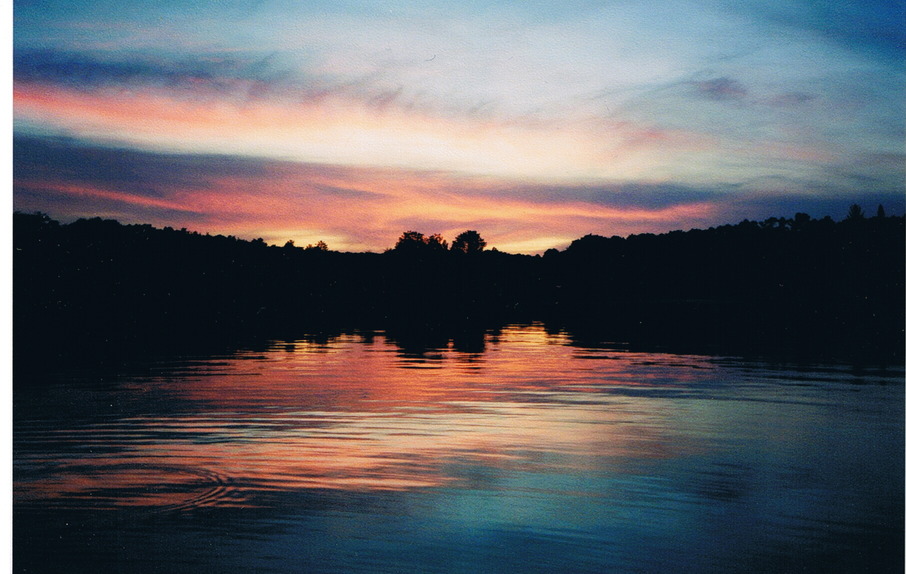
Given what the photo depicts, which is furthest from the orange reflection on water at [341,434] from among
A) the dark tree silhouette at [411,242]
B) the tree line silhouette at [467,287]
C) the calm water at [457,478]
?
the dark tree silhouette at [411,242]

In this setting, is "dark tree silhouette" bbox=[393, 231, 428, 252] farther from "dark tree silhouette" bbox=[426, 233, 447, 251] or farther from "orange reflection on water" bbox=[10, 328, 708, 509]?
"orange reflection on water" bbox=[10, 328, 708, 509]

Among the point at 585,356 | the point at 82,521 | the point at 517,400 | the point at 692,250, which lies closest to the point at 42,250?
the point at 585,356

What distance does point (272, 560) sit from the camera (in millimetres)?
7891

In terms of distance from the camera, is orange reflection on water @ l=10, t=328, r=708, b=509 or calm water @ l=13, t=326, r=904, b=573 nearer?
calm water @ l=13, t=326, r=904, b=573

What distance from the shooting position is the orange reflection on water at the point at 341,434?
10641mm

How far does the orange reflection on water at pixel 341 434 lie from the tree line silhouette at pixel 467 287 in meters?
11.0

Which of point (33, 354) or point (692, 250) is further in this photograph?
point (692, 250)

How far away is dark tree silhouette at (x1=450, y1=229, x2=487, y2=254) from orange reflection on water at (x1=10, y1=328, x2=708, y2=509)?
469ft

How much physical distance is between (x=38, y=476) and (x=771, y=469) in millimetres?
10040

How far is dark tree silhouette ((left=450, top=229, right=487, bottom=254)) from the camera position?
552ft

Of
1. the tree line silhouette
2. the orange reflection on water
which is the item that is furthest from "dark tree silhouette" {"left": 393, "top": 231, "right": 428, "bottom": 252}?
the orange reflection on water

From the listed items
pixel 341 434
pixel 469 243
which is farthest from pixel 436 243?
pixel 341 434

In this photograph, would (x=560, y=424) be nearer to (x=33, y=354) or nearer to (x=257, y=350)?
(x=257, y=350)

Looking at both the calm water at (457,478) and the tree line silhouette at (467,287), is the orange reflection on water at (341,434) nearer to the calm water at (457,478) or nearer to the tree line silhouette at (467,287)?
the calm water at (457,478)
